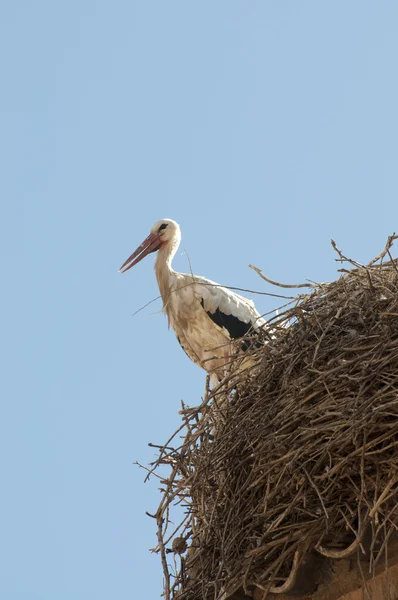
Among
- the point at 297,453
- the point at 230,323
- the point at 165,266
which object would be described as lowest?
the point at 297,453

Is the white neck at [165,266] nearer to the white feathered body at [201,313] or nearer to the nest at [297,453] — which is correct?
the white feathered body at [201,313]

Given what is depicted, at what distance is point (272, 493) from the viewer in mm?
4102

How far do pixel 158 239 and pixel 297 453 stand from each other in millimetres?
5424

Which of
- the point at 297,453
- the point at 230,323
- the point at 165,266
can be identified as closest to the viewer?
the point at 297,453

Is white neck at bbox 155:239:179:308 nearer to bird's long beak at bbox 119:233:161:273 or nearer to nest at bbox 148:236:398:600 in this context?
bird's long beak at bbox 119:233:161:273

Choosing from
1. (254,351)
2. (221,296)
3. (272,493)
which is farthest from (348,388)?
(221,296)

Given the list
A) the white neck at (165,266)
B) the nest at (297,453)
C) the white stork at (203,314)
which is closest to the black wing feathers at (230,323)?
the white stork at (203,314)

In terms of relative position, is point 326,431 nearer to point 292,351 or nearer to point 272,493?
point 272,493

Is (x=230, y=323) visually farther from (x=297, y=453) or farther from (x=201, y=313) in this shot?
(x=297, y=453)

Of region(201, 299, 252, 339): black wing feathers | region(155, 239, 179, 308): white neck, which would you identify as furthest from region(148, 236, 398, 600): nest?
region(155, 239, 179, 308): white neck

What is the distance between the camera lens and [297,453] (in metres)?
4.09

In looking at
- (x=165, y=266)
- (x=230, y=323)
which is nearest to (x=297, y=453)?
(x=230, y=323)

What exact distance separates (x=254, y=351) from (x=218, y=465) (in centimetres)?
63

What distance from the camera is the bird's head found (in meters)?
9.32
